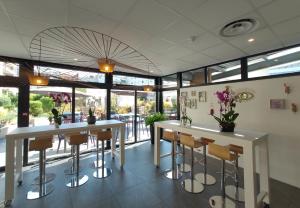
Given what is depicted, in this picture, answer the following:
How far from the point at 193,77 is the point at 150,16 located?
3182 millimetres

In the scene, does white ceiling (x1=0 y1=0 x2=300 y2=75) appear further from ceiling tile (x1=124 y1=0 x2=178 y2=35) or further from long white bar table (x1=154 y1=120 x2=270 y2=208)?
long white bar table (x1=154 y1=120 x2=270 y2=208)

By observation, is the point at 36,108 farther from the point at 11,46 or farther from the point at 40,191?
the point at 40,191

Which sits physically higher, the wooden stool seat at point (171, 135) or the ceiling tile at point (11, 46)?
the ceiling tile at point (11, 46)

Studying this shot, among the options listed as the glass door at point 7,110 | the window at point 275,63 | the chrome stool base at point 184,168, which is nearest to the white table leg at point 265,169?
the chrome stool base at point 184,168

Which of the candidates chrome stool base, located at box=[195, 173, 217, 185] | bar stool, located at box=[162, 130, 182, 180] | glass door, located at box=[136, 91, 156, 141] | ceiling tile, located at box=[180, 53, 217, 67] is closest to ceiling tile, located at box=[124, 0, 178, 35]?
ceiling tile, located at box=[180, 53, 217, 67]

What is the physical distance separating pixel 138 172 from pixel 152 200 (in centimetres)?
98

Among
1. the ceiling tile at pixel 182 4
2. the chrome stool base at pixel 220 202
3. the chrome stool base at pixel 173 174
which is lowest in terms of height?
the chrome stool base at pixel 220 202

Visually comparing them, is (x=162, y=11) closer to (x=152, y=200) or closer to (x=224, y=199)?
(x=152, y=200)

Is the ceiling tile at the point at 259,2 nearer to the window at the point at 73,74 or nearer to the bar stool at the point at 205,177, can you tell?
the bar stool at the point at 205,177

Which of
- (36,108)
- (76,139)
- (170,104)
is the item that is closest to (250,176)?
(76,139)

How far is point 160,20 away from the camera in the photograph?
2.07 meters

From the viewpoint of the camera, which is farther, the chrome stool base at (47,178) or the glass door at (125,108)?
the glass door at (125,108)

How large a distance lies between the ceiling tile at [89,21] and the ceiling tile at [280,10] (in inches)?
77.3

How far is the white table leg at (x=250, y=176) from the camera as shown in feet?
6.13
